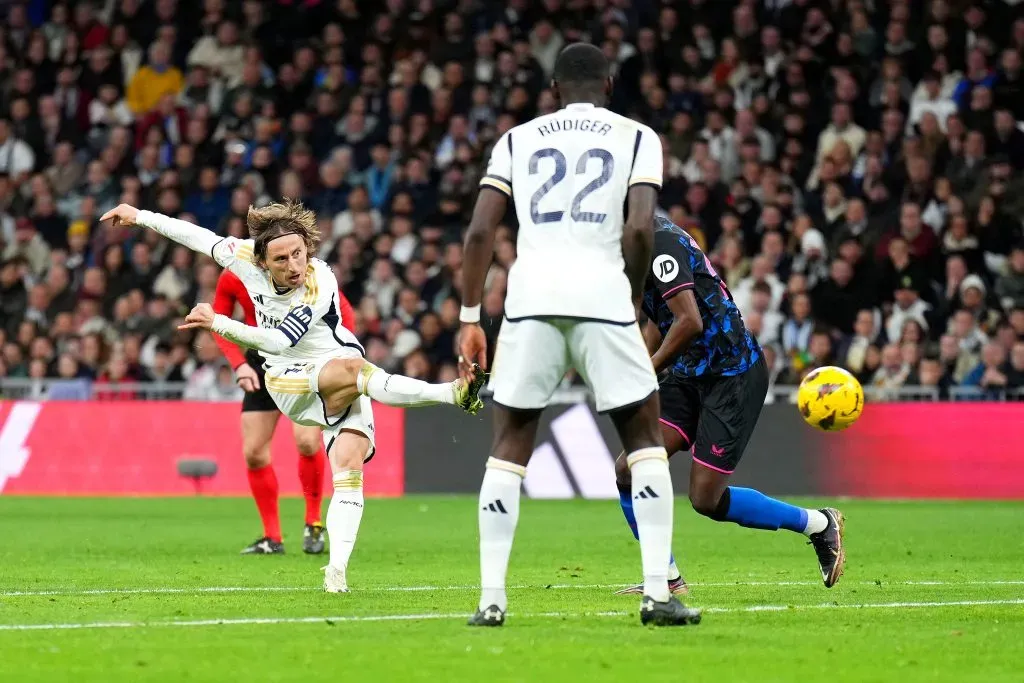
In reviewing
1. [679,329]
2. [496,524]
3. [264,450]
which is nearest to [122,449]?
[264,450]

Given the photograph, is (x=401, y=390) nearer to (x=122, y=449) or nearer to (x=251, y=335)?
(x=251, y=335)

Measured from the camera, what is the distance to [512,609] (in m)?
7.88

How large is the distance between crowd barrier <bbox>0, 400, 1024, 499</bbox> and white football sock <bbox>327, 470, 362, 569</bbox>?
9.56 m

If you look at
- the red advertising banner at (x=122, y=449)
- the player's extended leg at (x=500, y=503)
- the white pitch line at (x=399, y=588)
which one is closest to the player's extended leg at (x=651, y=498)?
the player's extended leg at (x=500, y=503)

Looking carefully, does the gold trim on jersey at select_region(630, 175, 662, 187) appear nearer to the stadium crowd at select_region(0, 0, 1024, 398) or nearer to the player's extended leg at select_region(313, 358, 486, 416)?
the player's extended leg at select_region(313, 358, 486, 416)

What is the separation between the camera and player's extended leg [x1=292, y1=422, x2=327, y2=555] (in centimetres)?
1216

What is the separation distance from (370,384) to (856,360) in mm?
10529

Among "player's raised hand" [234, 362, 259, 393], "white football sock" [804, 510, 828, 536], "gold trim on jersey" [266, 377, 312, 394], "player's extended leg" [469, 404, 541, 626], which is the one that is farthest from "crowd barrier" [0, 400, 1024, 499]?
"player's extended leg" [469, 404, 541, 626]

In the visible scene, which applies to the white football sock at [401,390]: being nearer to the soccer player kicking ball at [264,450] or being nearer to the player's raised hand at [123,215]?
the player's raised hand at [123,215]

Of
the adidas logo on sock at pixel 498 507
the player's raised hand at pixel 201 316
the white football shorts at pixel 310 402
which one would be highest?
the player's raised hand at pixel 201 316

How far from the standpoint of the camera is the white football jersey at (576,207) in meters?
6.81

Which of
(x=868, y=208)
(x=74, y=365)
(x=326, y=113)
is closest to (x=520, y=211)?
(x=868, y=208)

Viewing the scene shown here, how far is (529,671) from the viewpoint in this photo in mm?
5719

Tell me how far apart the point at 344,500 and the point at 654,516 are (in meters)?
2.77
